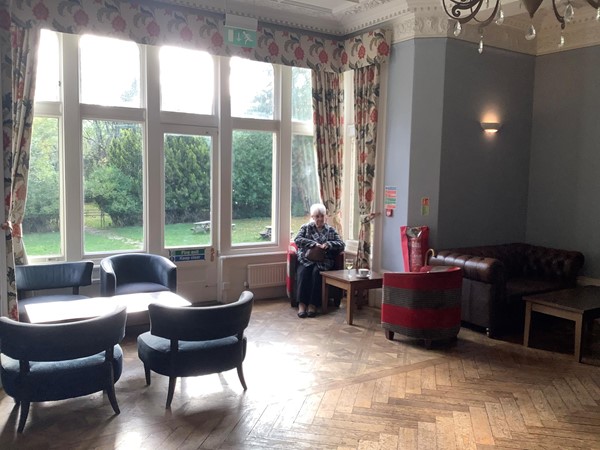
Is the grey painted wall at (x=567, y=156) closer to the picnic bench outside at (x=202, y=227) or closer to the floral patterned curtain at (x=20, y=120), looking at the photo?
the picnic bench outside at (x=202, y=227)

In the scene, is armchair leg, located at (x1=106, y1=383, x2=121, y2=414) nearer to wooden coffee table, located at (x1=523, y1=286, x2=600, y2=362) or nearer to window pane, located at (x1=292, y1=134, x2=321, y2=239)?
wooden coffee table, located at (x1=523, y1=286, x2=600, y2=362)

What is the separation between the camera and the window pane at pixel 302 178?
7094mm

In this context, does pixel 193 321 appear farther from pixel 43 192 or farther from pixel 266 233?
pixel 266 233

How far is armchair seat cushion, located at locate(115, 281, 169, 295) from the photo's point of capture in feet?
17.1

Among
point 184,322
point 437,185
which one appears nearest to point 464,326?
point 437,185

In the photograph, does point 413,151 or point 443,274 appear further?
point 413,151

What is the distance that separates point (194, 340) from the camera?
356 cm

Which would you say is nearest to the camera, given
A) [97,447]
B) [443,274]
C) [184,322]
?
[97,447]

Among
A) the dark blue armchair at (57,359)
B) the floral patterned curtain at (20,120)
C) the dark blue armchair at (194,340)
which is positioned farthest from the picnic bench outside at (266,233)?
the dark blue armchair at (57,359)

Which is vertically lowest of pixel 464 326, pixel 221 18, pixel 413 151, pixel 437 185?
pixel 464 326

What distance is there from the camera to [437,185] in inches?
240

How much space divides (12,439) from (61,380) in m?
0.42

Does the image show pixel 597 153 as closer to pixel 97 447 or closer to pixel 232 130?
pixel 232 130

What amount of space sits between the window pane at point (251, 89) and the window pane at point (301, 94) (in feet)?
1.08
